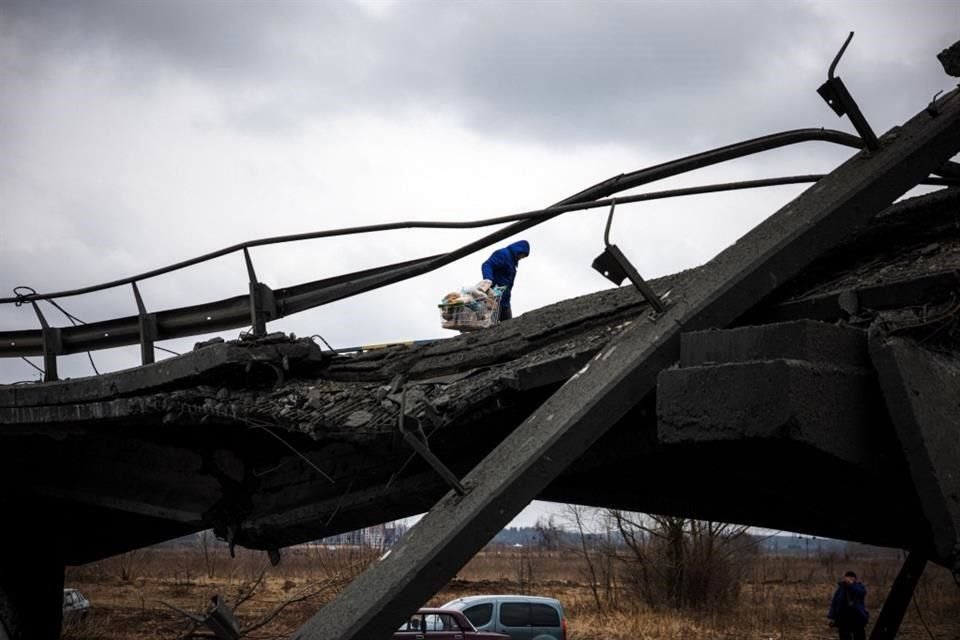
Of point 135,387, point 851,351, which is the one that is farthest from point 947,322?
point 135,387

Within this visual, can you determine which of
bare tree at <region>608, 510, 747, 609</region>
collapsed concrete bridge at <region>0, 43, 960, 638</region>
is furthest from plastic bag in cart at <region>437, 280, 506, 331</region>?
bare tree at <region>608, 510, 747, 609</region>

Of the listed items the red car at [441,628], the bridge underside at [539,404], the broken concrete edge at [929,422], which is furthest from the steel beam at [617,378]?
the red car at [441,628]

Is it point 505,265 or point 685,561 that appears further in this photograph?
point 685,561

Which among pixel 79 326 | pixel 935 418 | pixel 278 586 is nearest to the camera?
pixel 935 418

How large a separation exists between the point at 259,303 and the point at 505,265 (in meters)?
2.58

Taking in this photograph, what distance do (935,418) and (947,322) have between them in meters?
0.44

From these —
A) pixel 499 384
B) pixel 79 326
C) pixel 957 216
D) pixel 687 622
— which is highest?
pixel 79 326

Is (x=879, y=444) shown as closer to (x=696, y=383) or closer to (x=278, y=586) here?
(x=696, y=383)

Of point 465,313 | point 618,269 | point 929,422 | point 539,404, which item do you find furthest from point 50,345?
point 929,422

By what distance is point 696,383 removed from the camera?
159 inches

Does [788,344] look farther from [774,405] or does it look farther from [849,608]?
[849,608]

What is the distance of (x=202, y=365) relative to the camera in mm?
6793

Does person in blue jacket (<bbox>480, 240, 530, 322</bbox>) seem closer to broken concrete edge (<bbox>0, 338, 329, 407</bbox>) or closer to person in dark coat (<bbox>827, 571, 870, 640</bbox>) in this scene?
broken concrete edge (<bbox>0, 338, 329, 407</bbox>)

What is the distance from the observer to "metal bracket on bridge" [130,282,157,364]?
301 inches
